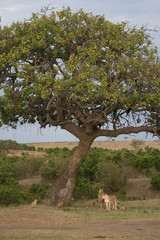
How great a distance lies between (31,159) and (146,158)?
9589 mm

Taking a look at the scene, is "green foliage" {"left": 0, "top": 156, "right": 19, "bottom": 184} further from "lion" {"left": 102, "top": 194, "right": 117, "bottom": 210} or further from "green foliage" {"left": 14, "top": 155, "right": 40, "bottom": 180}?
"lion" {"left": 102, "top": 194, "right": 117, "bottom": 210}

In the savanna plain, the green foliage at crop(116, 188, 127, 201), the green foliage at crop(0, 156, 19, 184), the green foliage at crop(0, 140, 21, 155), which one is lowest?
the green foliage at crop(116, 188, 127, 201)

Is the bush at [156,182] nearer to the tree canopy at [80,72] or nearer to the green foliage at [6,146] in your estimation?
the tree canopy at [80,72]

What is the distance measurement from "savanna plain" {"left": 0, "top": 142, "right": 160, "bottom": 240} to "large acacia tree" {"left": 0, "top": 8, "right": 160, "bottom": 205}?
2.73 metres

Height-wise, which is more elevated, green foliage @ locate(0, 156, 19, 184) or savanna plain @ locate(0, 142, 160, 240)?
green foliage @ locate(0, 156, 19, 184)

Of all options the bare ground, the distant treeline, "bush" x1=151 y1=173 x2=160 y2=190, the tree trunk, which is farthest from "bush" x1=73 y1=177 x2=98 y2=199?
the bare ground

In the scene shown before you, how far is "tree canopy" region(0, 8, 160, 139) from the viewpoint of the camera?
46.3ft

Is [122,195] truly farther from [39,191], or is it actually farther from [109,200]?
[109,200]

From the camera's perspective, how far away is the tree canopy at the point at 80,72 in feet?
46.3

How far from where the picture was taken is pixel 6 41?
15.1 meters

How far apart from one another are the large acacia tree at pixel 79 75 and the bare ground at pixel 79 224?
2.83 meters

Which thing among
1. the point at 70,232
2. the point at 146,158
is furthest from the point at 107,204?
the point at 146,158

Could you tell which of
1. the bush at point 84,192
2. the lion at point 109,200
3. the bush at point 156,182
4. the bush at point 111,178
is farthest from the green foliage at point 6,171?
the lion at point 109,200

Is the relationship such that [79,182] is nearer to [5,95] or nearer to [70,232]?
[5,95]
